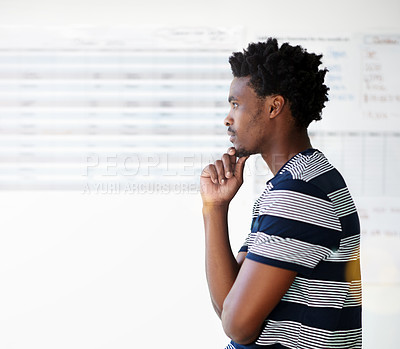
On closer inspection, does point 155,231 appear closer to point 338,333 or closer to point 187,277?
point 187,277

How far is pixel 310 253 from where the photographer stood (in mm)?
821

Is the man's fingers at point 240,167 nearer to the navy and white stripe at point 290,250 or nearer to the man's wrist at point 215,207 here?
the man's wrist at point 215,207

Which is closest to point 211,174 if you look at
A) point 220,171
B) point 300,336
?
point 220,171

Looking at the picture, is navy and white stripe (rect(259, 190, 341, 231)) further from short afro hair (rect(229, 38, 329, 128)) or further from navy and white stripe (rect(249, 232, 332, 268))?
short afro hair (rect(229, 38, 329, 128))

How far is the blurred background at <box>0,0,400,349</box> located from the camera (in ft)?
6.76

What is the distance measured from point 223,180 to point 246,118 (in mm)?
174

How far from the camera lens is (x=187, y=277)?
82.8 inches

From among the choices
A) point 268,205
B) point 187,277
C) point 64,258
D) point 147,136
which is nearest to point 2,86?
point 147,136

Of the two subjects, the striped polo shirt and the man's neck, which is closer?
the striped polo shirt

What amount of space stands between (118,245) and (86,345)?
508 mm

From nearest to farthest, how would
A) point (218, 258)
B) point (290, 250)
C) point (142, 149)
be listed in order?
point (290, 250) < point (218, 258) < point (142, 149)

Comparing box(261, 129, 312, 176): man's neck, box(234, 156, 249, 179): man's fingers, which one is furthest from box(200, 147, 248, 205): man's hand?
box(261, 129, 312, 176): man's neck

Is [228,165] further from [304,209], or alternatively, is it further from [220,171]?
[304,209]

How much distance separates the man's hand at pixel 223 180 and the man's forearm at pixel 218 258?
3cm
